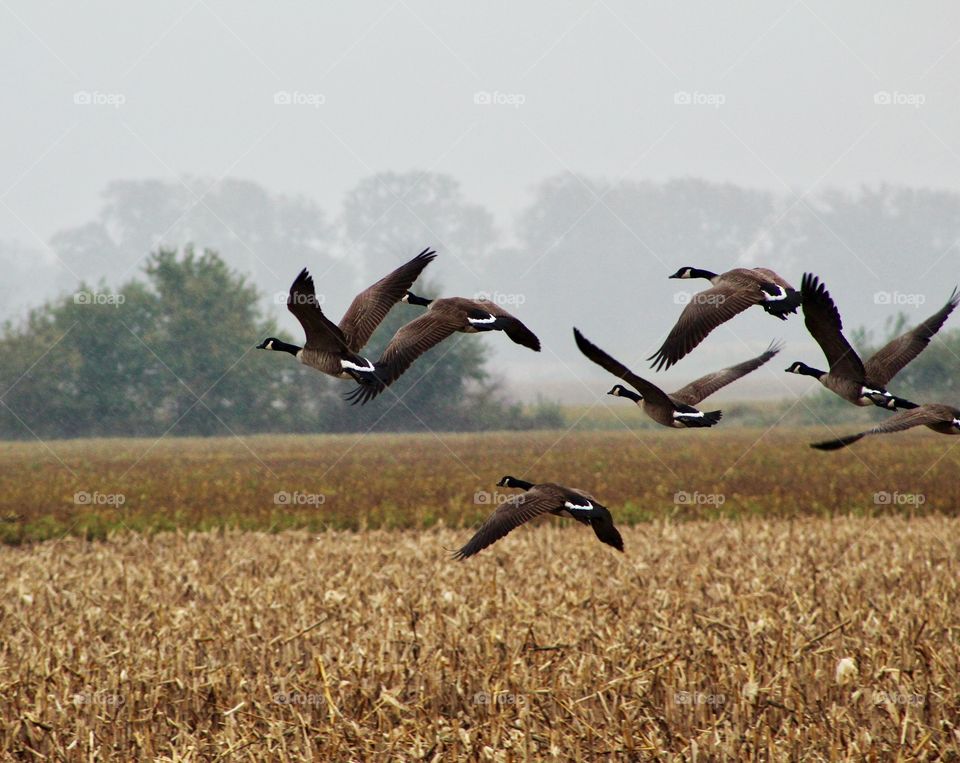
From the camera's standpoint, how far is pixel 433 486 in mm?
23609

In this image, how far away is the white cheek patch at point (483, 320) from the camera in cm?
154

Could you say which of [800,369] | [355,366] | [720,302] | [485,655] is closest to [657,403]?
[720,302]

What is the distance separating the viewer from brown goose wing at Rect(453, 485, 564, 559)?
1.59 m

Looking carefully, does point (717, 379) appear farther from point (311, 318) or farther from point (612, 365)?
point (311, 318)

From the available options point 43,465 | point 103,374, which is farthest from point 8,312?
point 43,465

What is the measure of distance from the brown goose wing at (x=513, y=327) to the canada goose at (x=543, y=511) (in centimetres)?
21

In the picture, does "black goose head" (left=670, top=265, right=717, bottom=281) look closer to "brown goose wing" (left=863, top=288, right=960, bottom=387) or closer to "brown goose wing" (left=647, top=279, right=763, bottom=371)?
"brown goose wing" (left=647, top=279, right=763, bottom=371)

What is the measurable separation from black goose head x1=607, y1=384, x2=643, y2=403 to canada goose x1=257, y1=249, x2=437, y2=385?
1.15 ft

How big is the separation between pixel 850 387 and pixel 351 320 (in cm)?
75

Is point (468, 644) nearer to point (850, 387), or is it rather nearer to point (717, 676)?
point (717, 676)

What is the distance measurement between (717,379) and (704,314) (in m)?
0.13

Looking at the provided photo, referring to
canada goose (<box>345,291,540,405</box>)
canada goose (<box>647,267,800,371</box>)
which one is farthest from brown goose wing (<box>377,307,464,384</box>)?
canada goose (<box>647,267,800,371</box>)

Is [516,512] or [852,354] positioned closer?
[852,354]

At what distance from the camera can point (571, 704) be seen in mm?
6137
